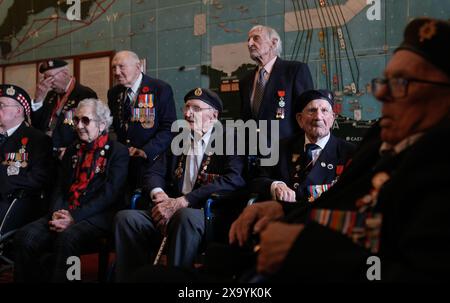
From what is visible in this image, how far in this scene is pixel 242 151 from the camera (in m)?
3.34

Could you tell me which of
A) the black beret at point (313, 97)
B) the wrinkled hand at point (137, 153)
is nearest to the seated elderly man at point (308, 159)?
the black beret at point (313, 97)

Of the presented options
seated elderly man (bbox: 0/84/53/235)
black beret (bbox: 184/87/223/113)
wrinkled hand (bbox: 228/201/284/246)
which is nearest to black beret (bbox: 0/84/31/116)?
seated elderly man (bbox: 0/84/53/235)

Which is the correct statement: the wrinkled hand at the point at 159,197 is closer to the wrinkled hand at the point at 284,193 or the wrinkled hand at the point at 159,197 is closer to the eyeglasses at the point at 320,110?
the wrinkled hand at the point at 284,193

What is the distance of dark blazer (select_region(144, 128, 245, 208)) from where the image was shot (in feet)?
10.4

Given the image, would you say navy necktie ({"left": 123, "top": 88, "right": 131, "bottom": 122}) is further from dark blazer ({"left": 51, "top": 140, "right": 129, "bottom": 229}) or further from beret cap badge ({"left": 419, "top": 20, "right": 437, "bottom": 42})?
beret cap badge ({"left": 419, "top": 20, "right": 437, "bottom": 42})

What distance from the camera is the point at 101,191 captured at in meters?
3.35

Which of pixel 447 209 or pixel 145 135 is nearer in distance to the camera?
pixel 447 209

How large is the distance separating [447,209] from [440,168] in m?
0.10

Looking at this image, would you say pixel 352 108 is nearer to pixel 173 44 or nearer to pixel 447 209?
pixel 173 44

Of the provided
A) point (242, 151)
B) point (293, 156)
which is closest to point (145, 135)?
point (242, 151)

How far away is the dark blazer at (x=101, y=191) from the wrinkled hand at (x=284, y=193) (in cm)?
107

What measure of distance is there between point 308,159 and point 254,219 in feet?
4.67

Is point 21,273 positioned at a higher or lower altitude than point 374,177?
lower

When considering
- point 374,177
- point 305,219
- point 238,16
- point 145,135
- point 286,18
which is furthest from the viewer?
point 238,16
